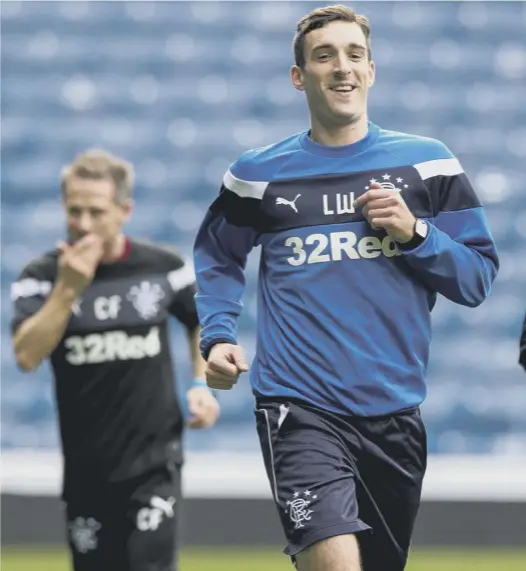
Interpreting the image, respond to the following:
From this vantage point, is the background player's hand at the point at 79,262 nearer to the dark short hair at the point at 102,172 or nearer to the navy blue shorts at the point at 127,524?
the dark short hair at the point at 102,172

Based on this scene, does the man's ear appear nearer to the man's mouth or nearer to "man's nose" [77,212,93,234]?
the man's mouth

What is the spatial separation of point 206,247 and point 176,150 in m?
6.91

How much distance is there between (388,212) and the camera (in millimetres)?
4047

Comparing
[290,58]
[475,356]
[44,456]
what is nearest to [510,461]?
[475,356]

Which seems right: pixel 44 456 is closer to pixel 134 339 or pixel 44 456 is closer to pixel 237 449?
pixel 237 449

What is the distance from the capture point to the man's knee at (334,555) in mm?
3873

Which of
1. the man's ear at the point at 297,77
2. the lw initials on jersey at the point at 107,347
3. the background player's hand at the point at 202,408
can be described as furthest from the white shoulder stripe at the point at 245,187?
the background player's hand at the point at 202,408

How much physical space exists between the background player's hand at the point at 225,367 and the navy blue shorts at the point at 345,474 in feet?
0.48

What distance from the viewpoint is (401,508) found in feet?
14.1

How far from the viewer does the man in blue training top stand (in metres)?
4.15

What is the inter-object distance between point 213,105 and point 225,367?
7657 mm

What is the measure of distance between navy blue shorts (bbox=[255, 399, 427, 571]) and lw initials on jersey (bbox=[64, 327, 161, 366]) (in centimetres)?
138

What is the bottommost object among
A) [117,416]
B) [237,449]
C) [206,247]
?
[237,449]

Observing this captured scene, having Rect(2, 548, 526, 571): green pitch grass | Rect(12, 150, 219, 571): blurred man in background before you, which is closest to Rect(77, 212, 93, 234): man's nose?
Rect(12, 150, 219, 571): blurred man in background
